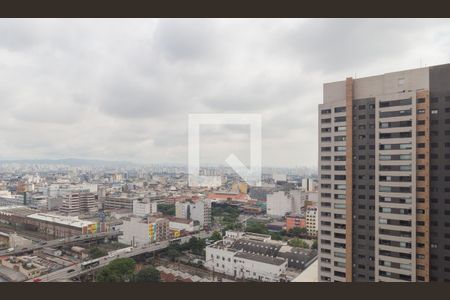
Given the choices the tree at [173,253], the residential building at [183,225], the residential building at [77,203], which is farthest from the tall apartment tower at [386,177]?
the residential building at [77,203]

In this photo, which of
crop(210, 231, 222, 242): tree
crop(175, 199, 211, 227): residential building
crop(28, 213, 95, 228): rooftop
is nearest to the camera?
crop(210, 231, 222, 242): tree

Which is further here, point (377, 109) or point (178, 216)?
point (178, 216)

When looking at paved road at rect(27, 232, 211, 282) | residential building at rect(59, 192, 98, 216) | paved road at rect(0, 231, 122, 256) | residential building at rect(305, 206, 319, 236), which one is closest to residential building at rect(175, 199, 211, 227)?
paved road at rect(27, 232, 211, 282)

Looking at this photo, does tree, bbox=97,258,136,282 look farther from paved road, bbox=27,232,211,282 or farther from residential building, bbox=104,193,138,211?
residential building, bbox=104,193,138,211

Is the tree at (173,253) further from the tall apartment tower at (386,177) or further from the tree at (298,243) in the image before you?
the tall apartment tower at (386,177)

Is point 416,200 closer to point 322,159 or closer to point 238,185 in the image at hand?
point 322,159

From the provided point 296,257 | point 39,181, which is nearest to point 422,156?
point 296,257
